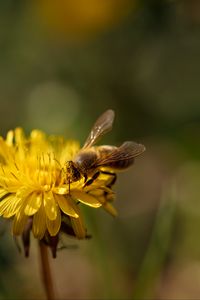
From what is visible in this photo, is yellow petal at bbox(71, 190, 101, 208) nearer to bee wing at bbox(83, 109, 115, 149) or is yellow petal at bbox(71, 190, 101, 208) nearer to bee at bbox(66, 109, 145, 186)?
bee at bbox(66, 109, 145, 186)

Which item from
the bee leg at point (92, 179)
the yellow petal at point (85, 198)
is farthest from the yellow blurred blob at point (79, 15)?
the yellow petal at point (85, 198)

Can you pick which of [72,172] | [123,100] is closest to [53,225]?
[72,172]

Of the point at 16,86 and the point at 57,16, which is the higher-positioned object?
the point at 57,16

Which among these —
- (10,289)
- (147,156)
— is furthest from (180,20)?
(10,289)

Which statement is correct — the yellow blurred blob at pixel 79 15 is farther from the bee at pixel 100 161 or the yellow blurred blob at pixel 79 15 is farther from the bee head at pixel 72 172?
the bee head at pixel 72 172

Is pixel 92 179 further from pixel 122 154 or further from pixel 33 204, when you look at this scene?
pixel 33 204

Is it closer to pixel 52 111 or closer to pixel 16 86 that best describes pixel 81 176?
pixel 52 111

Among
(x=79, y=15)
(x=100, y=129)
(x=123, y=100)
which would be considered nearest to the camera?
(x=100, y=129)
